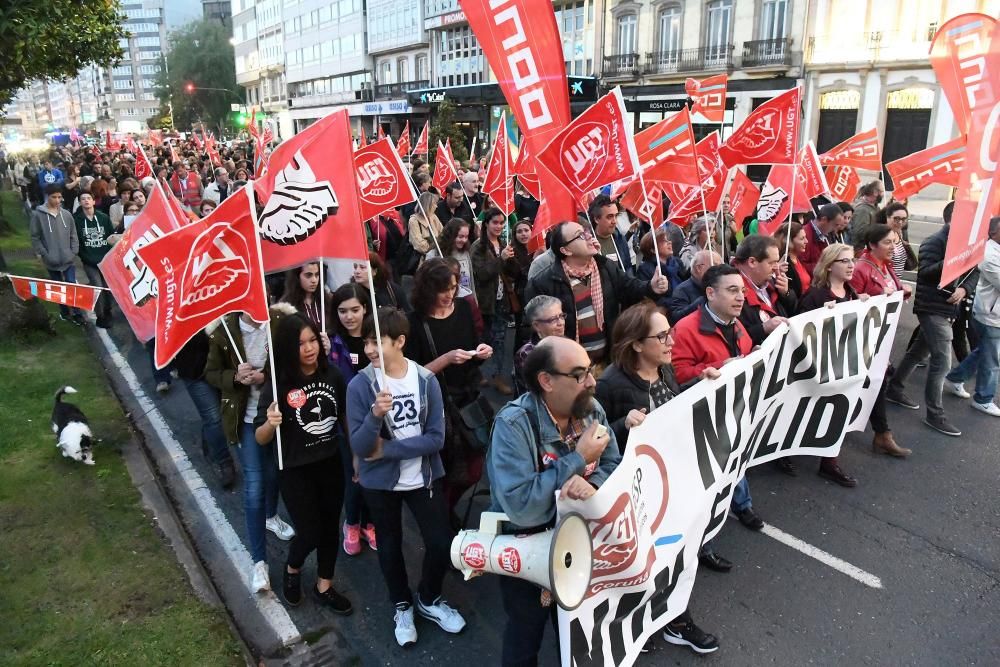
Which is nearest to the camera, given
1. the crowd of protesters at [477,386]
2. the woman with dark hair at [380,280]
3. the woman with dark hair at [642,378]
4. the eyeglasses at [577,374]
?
the eyeglasses at [577,374]

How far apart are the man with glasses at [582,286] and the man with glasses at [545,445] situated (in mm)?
2124

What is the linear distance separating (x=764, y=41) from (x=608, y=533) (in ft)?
102

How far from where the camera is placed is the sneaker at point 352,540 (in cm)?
470

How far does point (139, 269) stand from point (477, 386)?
2.21 metres

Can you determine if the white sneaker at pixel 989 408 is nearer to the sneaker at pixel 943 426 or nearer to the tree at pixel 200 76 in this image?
the sneaker at pixel 943 426

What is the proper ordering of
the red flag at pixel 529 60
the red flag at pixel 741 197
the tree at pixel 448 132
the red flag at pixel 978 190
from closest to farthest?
1. the red flag at pixel 978 190
2. the red flag at pixel 529 60
3. the red flag at pixel 741 197
4. the tree at pixel 448 132

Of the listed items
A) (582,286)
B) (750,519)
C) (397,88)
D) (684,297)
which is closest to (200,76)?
(397,88)

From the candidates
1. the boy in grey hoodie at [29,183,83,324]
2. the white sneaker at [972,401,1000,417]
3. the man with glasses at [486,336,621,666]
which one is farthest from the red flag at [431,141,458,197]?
the man with glasses at [486,336,621,666]

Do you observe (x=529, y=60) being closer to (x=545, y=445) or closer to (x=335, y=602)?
(x=545, y=445)

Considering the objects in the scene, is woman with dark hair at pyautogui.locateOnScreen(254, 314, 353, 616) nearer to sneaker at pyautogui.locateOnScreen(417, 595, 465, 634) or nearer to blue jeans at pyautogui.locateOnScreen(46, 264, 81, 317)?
sneaker at pyautogui.locateOnScreen(417, 595, 465, 634)

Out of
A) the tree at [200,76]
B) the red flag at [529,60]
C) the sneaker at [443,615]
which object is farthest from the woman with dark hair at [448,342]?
the tree at [200,76]

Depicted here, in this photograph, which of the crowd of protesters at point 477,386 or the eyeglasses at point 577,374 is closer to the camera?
the eyeglasses at point 577,374

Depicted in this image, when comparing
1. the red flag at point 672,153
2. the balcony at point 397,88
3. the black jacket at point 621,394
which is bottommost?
the black jacket at point 621,394

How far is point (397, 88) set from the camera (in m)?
52.9
